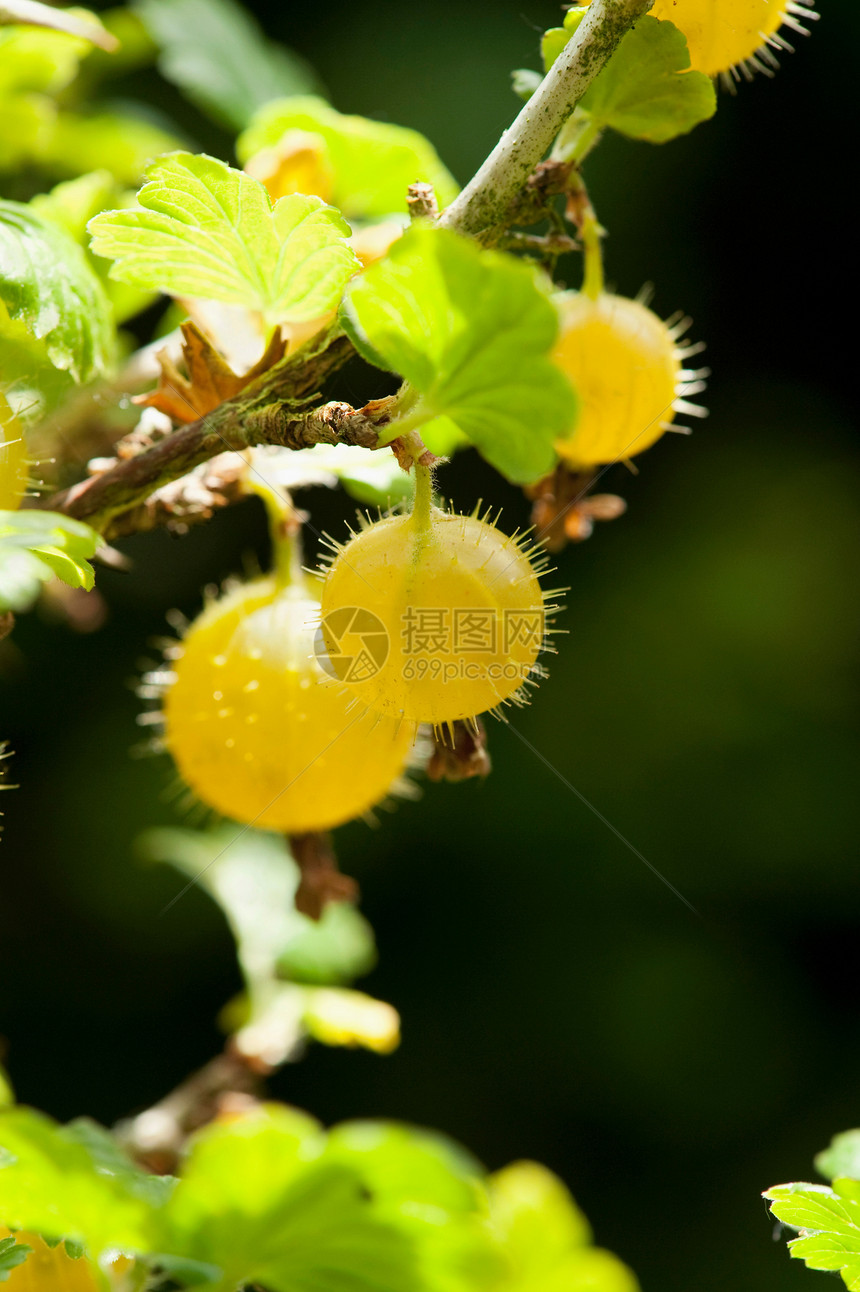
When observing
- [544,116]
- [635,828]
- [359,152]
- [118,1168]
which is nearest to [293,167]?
[359,152]

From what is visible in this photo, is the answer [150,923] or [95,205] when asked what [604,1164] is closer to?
[150,923]

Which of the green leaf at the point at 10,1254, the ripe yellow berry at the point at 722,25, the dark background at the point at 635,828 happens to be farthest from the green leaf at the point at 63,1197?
the dark background at the point at 635,828

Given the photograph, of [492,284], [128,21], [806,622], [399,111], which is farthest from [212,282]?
[806,622]

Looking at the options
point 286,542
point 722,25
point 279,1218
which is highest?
point 722,25

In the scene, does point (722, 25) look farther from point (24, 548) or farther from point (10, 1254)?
point (10, 1254)

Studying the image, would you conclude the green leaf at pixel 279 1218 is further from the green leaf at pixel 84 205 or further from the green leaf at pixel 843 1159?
the green leaf at pixel 84 205

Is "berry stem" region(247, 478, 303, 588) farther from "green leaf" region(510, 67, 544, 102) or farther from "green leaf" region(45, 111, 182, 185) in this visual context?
"green leaf" region(45, 111, 182, 185)

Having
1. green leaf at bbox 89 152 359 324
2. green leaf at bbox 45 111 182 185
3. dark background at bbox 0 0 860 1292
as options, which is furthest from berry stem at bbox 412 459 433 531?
→ dark background at bbox 0 0 860 1292
